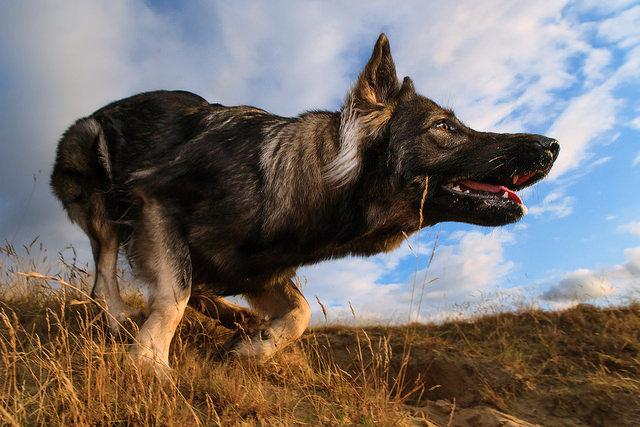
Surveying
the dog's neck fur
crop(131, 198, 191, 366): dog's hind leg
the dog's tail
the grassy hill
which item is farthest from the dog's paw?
the dog's neck fur

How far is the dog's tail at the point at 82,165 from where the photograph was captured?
Result: 486 centimetres

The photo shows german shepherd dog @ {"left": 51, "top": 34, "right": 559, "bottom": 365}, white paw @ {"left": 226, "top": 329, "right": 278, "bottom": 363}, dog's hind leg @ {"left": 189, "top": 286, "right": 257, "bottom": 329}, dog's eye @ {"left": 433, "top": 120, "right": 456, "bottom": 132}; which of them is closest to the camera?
german shepherd dog @ {"left": 51, "top": 34, "right": 559, "bottom": 365}

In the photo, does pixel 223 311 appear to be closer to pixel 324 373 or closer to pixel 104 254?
pixel 104 254

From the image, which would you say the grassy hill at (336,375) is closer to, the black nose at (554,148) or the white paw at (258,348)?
the white paw at (258,348)

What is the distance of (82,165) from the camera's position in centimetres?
493

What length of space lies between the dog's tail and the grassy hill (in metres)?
0.88

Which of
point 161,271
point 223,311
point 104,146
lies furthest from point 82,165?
point 223,311

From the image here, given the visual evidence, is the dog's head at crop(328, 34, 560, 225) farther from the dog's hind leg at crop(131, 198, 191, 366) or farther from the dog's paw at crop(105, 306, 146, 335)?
the dog's paw at crop(105, 306, 146, 335)

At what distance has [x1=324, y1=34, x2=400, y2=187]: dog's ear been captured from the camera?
394 centimetres

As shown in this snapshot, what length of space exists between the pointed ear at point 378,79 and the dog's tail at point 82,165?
88.9 inches

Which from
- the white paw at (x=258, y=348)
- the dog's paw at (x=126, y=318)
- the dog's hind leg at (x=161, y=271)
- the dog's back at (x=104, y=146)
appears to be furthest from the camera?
the dog's back at (x=104, y=146)

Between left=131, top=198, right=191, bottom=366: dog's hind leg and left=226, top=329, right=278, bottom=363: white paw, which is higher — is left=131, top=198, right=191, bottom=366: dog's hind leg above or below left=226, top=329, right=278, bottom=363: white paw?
above

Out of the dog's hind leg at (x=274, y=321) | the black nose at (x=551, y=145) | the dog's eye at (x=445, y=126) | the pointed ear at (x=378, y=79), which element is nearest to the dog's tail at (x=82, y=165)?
the dog's hind leg at (x=274, y=321)

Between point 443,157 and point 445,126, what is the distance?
0.94 ft
